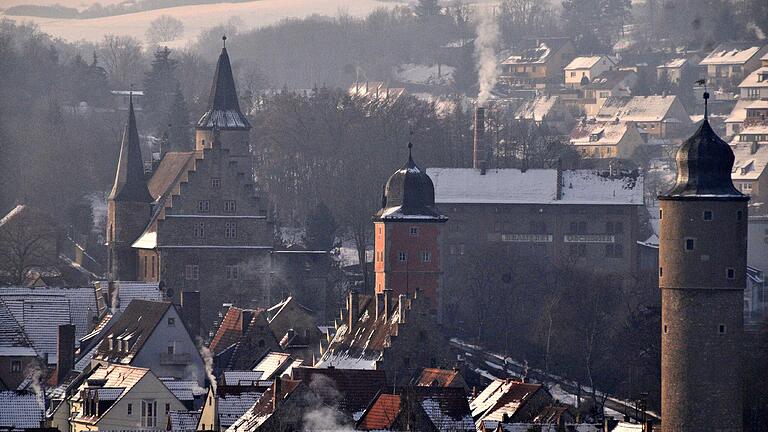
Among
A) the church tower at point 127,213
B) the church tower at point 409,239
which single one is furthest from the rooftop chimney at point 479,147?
the church tower at point 409,239

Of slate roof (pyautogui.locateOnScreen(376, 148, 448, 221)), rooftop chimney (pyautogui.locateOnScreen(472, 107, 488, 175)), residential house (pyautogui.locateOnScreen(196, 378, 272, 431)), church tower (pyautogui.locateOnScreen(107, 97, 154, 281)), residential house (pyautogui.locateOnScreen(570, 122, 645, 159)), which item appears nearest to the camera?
residential house (pyautogui.locateOnScreen(196, 378, 272, 431))

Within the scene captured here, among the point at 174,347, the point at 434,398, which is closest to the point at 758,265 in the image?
the point at 174,347

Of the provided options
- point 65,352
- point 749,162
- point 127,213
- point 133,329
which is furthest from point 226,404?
point 749,162

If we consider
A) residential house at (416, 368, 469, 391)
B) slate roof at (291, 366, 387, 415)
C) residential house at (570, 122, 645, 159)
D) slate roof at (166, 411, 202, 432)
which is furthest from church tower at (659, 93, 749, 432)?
residential house at (570, 122, 645, 159)

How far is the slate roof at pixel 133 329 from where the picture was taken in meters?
96.2

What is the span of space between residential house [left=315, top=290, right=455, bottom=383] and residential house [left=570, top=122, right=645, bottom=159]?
9078 cm

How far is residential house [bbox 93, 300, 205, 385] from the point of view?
95.4 metres

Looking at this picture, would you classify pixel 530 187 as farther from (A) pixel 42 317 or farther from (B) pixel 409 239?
(A) pixel 42 317

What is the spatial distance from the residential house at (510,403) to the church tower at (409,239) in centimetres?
2461

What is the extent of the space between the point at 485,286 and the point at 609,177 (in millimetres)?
13282

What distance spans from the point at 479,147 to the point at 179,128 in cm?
2068

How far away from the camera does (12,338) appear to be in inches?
3996

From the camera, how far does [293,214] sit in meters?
143

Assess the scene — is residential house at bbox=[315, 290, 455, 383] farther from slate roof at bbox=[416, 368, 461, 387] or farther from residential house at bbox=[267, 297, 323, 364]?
residential house at bbox=[267, 297, 323, 364]
